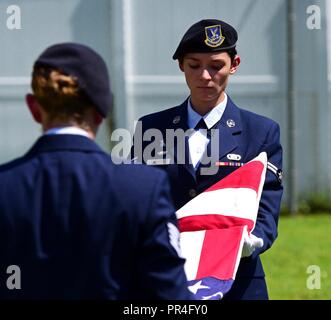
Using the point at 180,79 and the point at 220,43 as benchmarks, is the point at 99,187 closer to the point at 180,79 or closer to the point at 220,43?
the point at 220,43

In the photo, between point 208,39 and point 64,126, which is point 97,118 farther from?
point 208,39

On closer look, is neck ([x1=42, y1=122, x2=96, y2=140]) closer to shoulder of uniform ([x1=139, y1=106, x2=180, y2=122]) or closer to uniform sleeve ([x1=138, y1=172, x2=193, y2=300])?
uniform sleeve ([x1=138, y1=172, x2=193, y2=300])

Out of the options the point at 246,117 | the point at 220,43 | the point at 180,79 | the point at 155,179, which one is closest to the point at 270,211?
the point at 246,117

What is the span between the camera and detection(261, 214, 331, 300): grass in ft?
23.0

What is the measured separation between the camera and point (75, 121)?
2.38 m

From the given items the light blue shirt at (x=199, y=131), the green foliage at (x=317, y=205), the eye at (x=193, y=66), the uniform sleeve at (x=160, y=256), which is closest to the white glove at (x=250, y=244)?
the light blue shirt at (x=199, y=131)

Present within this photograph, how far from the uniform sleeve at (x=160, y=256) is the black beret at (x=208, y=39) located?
1.35m

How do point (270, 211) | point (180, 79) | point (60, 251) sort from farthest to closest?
point (180, 79) → point (270, 211) → point (60, 251)

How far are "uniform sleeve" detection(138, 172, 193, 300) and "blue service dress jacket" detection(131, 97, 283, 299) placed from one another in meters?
1.19

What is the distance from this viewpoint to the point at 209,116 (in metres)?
3.71

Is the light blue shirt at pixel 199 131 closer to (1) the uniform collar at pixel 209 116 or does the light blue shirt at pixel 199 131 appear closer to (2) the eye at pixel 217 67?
(1) the uniform collar at pixel 209 116

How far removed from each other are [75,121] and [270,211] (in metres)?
1.40

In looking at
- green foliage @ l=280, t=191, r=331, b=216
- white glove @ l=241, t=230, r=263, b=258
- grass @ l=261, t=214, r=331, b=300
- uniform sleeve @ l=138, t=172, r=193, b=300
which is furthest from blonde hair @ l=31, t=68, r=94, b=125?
green foliage @ l=280, t=191, r=331, b=216

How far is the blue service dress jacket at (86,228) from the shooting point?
2.31 metres
